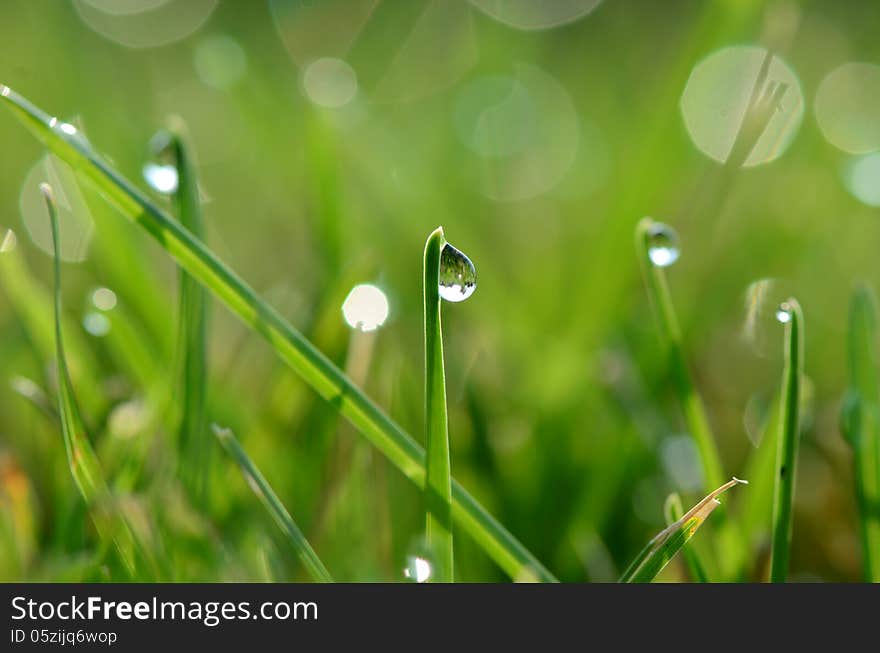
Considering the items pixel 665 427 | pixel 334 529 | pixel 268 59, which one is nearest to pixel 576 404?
pixel 665 427

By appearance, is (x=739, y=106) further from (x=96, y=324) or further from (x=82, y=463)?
(x=82, y=463)

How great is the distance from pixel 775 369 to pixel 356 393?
23.4 inches

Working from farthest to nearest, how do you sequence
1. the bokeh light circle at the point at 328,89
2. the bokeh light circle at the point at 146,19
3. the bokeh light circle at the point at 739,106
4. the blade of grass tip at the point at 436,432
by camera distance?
the bokeh light circle at the point at 146,19 → the bokeh light circle at the point at 328,89 → the bokeh light circle at the point at 739,106 → the blade of grass tip at the point at 436,432

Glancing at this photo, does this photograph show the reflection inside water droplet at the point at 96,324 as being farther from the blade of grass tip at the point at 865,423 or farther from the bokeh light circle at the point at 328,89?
the blade of grass tip at the point at 865,423

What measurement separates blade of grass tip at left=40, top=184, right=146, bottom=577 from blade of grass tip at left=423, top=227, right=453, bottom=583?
0.56 ft

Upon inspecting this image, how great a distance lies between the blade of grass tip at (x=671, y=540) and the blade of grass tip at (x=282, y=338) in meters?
0.05

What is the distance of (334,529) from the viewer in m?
0.65

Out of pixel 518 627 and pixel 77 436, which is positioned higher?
pixel 77 436

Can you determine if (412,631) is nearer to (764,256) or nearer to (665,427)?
(665,427)

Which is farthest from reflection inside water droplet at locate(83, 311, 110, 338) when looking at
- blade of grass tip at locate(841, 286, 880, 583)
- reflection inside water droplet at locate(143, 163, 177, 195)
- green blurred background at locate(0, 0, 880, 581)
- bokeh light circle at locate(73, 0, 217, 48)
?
bokeh light circle at locate(73, 0, 217, 48)

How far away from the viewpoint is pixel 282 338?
50 cm

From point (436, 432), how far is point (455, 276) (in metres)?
0.09

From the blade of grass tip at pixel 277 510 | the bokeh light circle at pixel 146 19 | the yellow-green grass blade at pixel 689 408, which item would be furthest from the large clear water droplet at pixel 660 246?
the bokeh light circle at pixel 146 19

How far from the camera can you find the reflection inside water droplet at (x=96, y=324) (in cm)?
72
